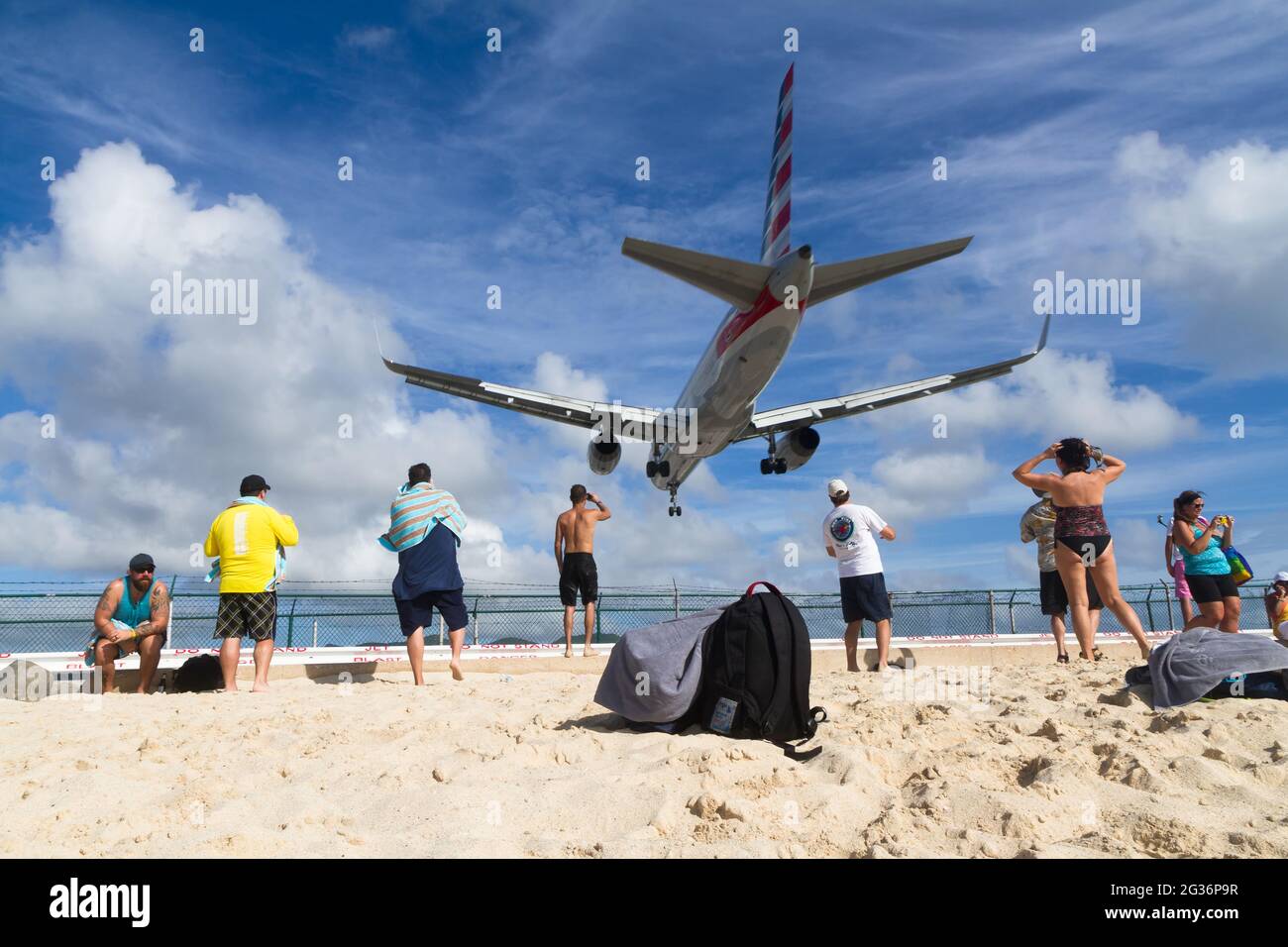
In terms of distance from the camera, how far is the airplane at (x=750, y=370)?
1541 centimetres

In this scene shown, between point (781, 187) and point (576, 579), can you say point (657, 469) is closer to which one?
point (781, 187)

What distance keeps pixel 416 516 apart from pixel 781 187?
16361 millimetres

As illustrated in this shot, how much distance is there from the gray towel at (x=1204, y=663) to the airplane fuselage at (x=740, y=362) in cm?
1202

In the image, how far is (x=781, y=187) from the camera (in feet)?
66.2

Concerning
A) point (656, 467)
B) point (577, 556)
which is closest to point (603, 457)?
point (656, 467)

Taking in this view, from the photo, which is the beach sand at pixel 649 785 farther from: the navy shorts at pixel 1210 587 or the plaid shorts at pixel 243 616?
the navy shorts at pixel 1210 587

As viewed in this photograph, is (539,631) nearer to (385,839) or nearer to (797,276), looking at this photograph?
(797,276)

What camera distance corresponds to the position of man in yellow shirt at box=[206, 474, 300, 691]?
5.82m

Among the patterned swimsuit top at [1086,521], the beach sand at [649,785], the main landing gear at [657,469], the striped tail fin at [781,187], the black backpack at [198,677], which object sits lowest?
the black backpack at [198,677]

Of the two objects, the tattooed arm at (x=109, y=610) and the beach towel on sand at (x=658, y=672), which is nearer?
the beach towel on sand at (x=658, y=672)

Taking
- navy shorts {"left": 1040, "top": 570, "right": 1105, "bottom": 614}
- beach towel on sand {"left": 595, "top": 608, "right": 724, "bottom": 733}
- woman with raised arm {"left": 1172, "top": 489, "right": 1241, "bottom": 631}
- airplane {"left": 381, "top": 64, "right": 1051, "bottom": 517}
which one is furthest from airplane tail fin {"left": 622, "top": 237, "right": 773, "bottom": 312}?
beach towel on sand {"left": 595, "top": 608, "right": 724, "bottom": 733}

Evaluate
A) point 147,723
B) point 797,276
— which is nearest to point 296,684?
point 147,723

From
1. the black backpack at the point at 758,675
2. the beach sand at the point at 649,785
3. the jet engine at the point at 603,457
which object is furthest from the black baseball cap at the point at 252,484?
the jet engine at the point at 603,457
